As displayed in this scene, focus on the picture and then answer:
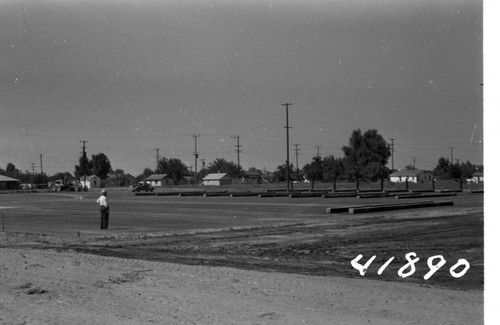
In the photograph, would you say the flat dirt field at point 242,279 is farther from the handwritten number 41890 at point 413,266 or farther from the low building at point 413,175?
the low building at point 413,175

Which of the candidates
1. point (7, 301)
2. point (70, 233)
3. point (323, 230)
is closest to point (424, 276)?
point (7, 301)

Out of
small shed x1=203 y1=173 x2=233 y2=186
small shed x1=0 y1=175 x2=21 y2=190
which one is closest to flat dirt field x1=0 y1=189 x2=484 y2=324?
small shed x1=0 y1=175 x2=21 y2=190

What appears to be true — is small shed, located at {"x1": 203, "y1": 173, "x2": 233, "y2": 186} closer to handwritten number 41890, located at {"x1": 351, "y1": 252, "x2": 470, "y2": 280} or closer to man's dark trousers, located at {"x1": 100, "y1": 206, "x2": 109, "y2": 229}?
man's dark trousers, located at {"x1": 100, "y1": 206, "x2": 109, "y2": 229}

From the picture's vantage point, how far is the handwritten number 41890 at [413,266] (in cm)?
1230

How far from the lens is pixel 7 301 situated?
8.84 meters

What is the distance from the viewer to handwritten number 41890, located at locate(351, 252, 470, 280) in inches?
484

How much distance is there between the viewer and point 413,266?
12.2 metres

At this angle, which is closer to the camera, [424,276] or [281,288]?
[281,288]

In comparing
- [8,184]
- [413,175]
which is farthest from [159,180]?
[413,175]

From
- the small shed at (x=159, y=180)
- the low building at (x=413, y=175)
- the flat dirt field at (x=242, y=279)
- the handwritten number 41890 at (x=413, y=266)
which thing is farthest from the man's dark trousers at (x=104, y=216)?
the small shed at (x=159, y=180)

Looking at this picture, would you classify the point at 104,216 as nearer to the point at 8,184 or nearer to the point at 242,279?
the point at 242,279
